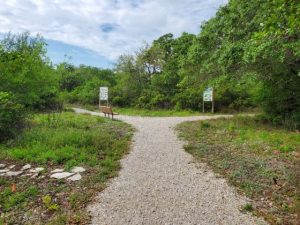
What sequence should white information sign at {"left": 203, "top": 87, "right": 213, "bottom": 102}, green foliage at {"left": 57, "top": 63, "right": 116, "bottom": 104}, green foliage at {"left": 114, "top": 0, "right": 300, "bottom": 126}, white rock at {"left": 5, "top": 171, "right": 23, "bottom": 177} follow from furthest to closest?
1. green foliage at {"left": 57, "top": 63, "right": 116, "bottom": 104}
2. white information sign at {"left": 203, "top": 87, "right": 213, "bottom": 102}
3. green foliage at {"left": 114, "top": 0, "right": 300, "bottom": 126}
4. white rock at {"left": 5, "top": 171, "right": 23, "bottom": 177}

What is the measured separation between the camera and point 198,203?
467 cm

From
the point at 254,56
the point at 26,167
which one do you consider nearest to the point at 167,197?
the point at 26,167

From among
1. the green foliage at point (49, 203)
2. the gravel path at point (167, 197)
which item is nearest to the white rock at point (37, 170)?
the green foliage at point (49, 203)

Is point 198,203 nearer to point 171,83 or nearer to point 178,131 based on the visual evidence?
point 178,131

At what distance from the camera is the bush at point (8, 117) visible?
28.8 ft

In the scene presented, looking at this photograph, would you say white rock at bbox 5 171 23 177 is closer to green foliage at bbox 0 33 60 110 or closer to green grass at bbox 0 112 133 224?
green grass at bbox 0 112 133 224

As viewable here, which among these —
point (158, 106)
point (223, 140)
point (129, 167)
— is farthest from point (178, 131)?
point (158, 106)

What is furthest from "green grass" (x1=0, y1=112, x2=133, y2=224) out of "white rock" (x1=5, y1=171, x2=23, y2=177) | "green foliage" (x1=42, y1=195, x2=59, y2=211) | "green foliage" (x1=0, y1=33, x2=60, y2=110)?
"green foliage" (x1=0, y1=33, x2=60, y2=110)

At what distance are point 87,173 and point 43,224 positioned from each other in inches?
82.5

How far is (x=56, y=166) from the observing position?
6.55 m

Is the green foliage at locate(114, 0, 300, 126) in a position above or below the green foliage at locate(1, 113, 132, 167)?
above

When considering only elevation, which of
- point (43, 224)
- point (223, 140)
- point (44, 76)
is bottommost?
point (43, 224)

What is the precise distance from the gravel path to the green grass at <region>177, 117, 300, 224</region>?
36 cm

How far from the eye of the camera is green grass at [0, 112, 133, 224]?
4406 mm
